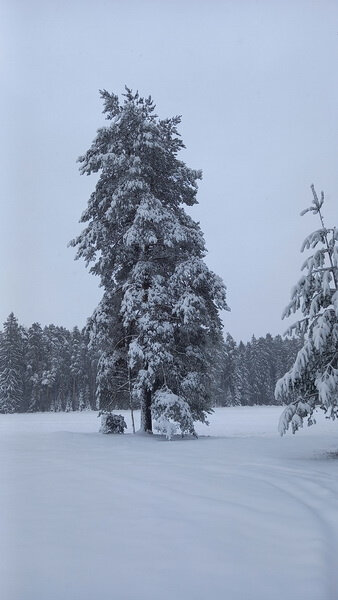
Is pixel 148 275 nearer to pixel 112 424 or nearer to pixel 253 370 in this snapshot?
pixel 112 424

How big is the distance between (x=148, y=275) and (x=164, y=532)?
439 inches

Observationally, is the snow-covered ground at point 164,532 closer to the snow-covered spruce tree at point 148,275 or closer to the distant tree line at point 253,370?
the snow-covered spruce tree at point 148,275

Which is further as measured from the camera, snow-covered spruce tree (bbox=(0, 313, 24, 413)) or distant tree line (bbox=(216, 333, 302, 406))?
distant tree line (bbox=(216, 333, 302, 406))

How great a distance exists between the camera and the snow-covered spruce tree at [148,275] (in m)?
13.2

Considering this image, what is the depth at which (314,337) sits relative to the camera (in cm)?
832

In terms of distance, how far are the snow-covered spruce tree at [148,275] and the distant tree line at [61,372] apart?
3933 cm

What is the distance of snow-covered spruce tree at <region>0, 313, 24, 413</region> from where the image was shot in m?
59.5

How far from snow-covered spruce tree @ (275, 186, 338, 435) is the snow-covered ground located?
6.57 ft

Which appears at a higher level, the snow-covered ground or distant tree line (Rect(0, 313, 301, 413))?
distant tree line (Rect(0, 313, 301, 413))

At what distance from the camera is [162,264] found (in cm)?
1516

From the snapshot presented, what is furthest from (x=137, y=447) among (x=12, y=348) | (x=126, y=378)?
Answer: (x=12, y=348)

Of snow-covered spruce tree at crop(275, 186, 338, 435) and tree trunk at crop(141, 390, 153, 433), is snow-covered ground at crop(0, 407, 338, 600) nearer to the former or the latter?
snow-covered spruce tree at crop(275, 186, 338, 435)

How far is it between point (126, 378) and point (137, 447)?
17.1 feet

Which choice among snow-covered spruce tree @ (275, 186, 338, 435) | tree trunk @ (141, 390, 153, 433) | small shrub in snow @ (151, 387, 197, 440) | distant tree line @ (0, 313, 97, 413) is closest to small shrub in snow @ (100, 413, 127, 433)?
tree trunk @ (141, 390, 153, 433)
